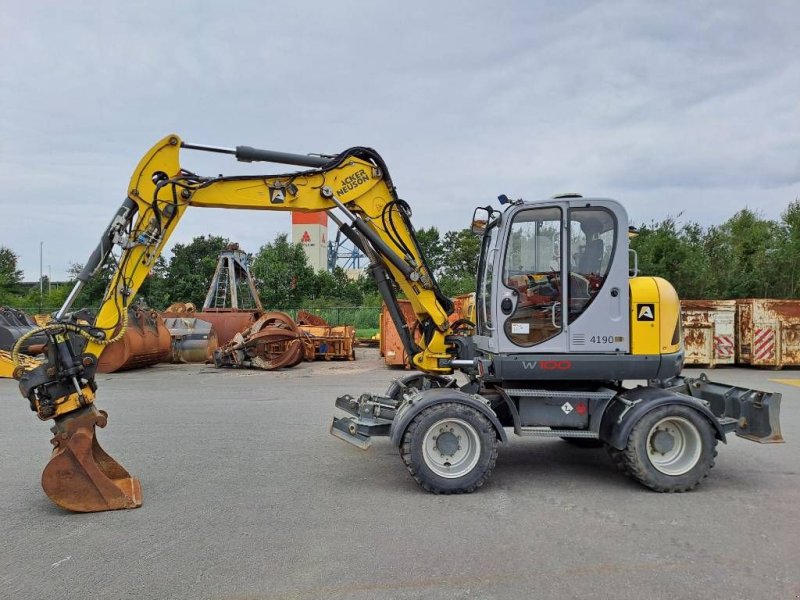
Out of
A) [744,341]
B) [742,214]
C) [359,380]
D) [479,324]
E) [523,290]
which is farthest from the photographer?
[742,214]

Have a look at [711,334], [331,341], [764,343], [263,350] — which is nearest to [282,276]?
[331,341]

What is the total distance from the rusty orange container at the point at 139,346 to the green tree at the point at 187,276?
21623 mm

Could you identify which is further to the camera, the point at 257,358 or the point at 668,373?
the point at 257,358

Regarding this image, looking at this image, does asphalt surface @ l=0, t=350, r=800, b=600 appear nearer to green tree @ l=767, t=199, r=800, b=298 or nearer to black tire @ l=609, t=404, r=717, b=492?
black tire @ l=609, t=404, r=717, b=492

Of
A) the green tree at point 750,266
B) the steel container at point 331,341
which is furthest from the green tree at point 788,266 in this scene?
the steel container at point 331,341

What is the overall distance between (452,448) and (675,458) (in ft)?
7.29

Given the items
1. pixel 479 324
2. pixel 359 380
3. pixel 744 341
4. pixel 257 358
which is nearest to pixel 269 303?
pixel 257 358

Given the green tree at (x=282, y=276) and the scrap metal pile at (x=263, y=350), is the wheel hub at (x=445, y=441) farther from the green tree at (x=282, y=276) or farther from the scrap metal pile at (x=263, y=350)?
the green tree at (x=282, y=276)

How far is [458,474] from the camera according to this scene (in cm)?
566

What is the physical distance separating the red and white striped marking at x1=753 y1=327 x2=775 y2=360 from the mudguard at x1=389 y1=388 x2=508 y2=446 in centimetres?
1477

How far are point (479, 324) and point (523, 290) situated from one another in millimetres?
998

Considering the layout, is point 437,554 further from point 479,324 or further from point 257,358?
point 257,358

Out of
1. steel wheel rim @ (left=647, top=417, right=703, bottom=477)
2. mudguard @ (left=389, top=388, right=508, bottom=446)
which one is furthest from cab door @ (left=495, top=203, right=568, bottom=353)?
steel wheel rim @ (left=647, top=417, right=703, bottom=477)

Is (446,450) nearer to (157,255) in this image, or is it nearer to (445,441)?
(445,441)
